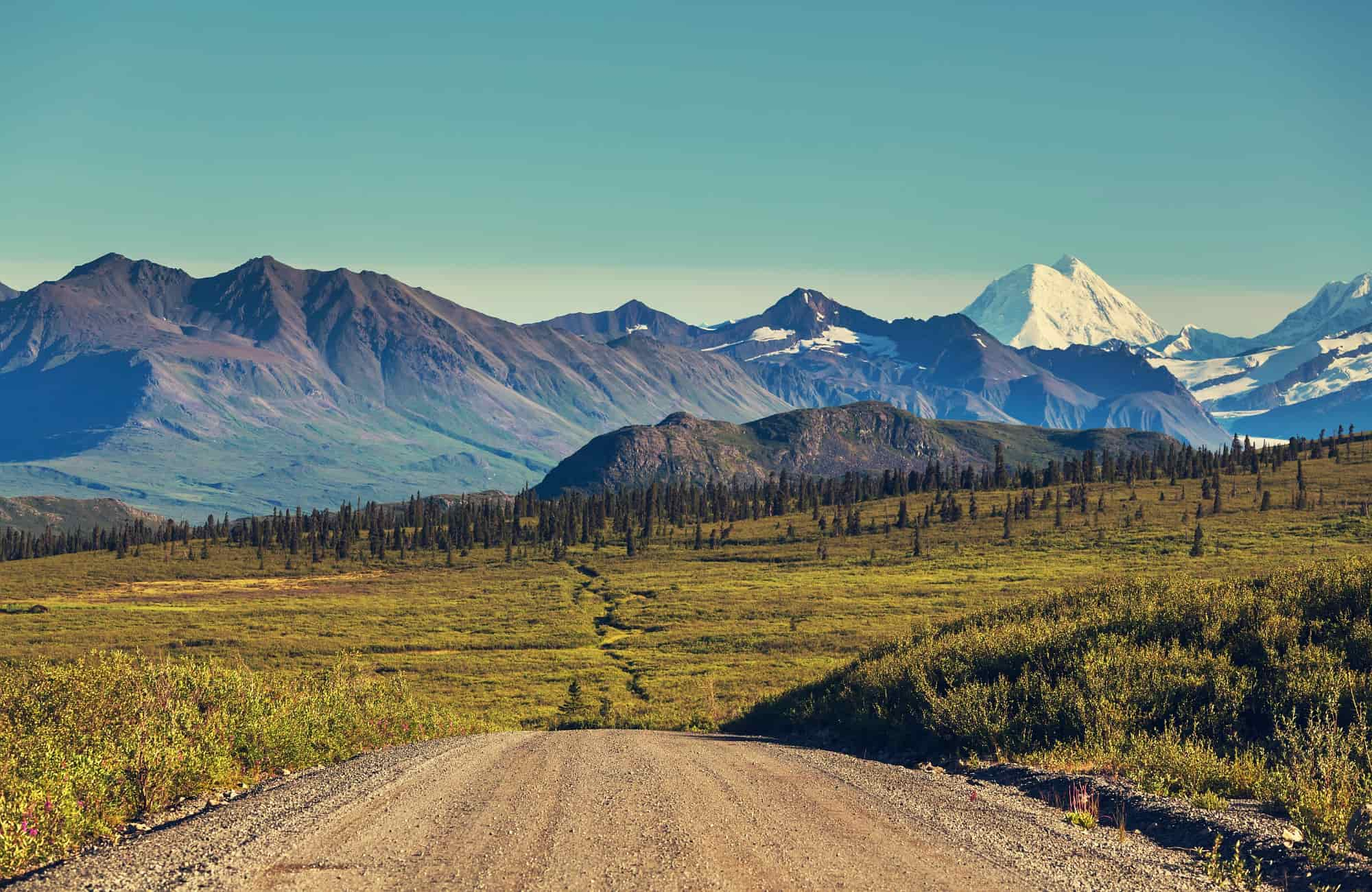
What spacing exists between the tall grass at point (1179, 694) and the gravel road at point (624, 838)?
3749mm

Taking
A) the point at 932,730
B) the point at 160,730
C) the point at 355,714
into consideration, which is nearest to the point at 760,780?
the point at 932,730

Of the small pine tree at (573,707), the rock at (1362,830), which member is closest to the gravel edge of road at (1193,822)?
the rock at (1362,830)

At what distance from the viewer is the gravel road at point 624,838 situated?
47.7 feet

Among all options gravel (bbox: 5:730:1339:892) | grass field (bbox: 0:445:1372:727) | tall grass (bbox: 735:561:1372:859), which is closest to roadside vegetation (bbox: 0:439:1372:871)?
tall grass (bbox: 735:561:1372:859)

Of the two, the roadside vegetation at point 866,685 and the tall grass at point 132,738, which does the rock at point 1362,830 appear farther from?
the tall grass at point 132,738

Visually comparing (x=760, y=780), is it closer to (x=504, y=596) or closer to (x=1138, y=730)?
(x=1138, y=730)

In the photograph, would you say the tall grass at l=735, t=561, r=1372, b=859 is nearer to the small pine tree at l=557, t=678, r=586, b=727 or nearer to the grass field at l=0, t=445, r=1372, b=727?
the grass field at l=0, t=445, r=1372, b=727

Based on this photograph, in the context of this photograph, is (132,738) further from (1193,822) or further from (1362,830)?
(1362,830)

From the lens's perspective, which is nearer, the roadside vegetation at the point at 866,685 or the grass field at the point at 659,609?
the roadside vegetation at the point at 866,685

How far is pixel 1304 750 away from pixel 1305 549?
11961cm

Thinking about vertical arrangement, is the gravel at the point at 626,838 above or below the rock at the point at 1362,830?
below

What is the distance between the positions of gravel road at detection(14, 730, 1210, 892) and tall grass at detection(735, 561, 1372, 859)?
148 inches

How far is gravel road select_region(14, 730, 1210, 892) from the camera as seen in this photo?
47.7 ft

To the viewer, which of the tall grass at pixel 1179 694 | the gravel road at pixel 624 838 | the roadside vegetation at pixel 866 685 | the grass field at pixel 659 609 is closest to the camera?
the gravel road at pixel 624 838
